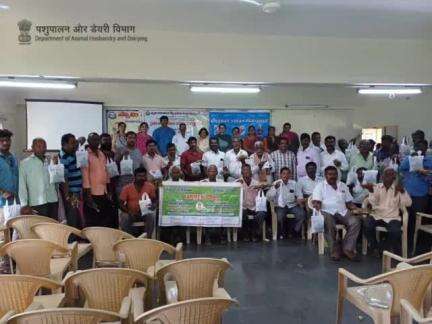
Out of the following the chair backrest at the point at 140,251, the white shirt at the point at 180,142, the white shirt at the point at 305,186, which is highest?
the white shirt at the point at 180,142

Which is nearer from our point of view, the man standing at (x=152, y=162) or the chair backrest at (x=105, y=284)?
the chair backrest at (x=105, y=284)

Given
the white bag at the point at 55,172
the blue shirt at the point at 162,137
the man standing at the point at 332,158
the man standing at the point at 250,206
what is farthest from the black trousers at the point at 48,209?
the man standing at the point at 332,158

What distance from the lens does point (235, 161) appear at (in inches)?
268

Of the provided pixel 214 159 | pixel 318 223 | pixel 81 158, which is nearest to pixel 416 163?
pixel 318 223

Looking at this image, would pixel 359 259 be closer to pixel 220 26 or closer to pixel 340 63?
pixel 340 63

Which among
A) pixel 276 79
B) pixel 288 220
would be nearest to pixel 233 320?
pixel 288 220

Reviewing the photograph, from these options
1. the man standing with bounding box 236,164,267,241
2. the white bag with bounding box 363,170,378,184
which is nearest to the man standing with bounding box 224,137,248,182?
the man standing with bounding box 236,164,267,241

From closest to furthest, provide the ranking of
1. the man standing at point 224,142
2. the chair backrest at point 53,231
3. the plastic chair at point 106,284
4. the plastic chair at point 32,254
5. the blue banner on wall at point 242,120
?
the plastic chair at point 106,284 < the plastic chair at point 32,254 < the chair backrest at point 53,231 < the man standing at point 224,142 < the blue banner on wall at point 242,120

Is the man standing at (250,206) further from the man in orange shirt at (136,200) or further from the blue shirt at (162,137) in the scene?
the blue shirt at (162,137)

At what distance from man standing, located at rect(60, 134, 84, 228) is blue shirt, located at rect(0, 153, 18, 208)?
61 cm

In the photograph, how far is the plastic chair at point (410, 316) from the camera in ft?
6.43

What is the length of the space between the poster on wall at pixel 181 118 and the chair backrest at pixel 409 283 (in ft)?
22.5

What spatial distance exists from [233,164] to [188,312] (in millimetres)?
4878

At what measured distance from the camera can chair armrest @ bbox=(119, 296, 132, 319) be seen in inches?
86.0
